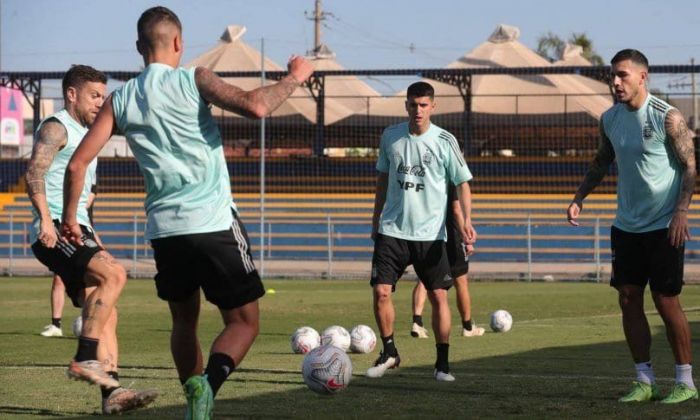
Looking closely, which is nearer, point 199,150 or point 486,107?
point 199,150

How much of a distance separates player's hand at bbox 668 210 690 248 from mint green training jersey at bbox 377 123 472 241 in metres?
2.27

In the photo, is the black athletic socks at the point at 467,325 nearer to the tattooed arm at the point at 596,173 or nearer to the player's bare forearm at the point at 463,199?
the player's bare forearm at the point at 463,199

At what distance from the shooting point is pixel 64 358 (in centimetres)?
1132

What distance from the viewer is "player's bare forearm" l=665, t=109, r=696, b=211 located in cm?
810

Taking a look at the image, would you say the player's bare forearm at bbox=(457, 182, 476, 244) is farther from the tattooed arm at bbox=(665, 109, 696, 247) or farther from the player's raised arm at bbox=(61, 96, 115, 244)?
the player's raised arm at bbox=(61, 96, 115, 244)

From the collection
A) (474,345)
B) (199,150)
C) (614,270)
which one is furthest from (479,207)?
(199,150)

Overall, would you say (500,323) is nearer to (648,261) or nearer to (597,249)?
(648,261)

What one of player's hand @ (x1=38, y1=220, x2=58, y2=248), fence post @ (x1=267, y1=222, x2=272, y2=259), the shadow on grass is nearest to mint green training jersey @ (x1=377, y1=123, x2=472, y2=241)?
the shadow on grass

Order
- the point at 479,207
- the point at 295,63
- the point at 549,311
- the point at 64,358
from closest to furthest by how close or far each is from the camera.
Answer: the point at 295,63
the point at 64,358
the point at 549,311
the point at 479,207

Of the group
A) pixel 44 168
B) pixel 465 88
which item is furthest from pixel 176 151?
pixel 465 88

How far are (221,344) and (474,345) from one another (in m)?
6.50

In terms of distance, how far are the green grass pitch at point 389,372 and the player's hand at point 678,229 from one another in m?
0.98

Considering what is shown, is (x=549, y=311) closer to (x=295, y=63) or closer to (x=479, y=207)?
(x=295, y=63)

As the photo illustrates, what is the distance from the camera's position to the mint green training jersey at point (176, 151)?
6.34 m
